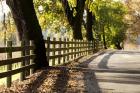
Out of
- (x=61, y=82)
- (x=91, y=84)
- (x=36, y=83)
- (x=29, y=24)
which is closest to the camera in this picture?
(x=91, y=84)

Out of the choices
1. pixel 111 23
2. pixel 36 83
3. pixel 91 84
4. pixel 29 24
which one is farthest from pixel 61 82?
pixel 111 23

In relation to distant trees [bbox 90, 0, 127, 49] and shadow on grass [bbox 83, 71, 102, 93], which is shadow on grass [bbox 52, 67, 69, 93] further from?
distant trees [bbox 90, 0, 127, 49]

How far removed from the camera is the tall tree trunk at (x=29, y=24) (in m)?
17.3

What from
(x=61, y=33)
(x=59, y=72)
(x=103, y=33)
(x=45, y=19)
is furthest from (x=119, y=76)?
(x=103, y=33)

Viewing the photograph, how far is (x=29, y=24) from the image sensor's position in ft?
57.5

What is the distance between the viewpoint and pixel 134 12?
305 ft

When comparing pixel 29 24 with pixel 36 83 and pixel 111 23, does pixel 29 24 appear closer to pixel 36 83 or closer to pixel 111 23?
pixel 36 83

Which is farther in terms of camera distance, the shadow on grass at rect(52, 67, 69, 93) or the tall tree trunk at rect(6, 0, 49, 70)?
the tall tree trunk at rect(6, 0, 49, 70)

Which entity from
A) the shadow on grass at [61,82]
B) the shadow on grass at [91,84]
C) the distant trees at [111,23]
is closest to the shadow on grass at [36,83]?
the shadow on grass at [61,82]

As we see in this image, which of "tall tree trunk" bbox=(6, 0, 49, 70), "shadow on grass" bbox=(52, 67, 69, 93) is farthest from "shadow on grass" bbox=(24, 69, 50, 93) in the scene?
"tall tree trunk" bbox=(6, 0, 49, 70)

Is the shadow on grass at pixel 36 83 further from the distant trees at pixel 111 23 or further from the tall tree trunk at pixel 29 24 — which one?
the distant trees at pixel 111 23

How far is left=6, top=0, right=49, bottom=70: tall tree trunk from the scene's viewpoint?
17.3 metres

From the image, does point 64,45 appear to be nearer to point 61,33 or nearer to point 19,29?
point 19,29

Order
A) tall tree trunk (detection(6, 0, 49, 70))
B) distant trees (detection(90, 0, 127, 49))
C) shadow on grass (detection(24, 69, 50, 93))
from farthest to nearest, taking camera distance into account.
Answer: distant trees (detection(90, 0, 127, 49)), tall tree trunk (detection(6, 0, 49, 70)), shadow on grass (detection(24, 69, 50, 93))
